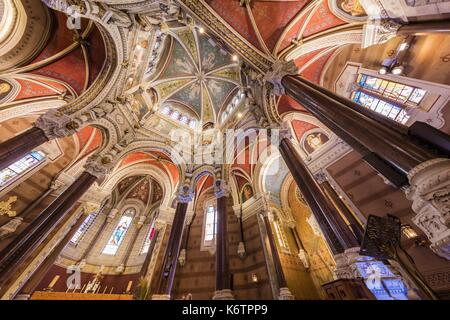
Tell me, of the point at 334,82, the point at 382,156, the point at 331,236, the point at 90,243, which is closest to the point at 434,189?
the point at 382,156

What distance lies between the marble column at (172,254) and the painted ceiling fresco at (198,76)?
734 centimetres

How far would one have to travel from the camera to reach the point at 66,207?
6645 mm

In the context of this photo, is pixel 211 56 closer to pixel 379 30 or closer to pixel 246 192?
pixel 379 30

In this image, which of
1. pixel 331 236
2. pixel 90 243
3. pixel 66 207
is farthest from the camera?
pixel 90 243

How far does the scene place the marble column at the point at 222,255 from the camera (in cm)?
614

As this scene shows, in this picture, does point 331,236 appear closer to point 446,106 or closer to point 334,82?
point 446,106

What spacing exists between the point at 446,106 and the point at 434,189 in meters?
6.11

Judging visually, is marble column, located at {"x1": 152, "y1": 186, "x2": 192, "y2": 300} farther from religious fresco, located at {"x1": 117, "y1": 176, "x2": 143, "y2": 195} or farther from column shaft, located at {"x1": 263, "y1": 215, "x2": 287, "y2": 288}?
religious fresco, located at {"x1": 117, "y1": 176, "x2": 143, "y2": 195}

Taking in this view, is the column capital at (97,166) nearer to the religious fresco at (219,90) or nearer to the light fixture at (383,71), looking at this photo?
the religious fresco at (219,90)

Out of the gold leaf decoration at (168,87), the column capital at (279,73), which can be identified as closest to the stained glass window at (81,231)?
the gold leaf decoration at (168,87)

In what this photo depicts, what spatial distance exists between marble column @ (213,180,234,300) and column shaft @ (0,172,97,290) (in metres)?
6.20

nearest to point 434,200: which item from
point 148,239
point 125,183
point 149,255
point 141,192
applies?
point 149,255
